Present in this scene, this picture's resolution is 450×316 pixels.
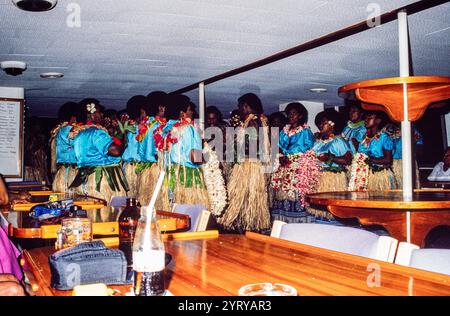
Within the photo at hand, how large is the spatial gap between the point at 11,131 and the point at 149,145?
255 cm

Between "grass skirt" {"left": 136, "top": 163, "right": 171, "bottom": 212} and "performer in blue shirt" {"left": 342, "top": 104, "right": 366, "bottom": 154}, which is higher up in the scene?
"performer in blue shirt" {"left": 342, "top": 104, "right": 366, "bottom": 154}

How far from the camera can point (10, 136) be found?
22.0ft

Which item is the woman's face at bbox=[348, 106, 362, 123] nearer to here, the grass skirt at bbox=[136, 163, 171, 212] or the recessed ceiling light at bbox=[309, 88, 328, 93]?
the recessed ceiling light at bbox=[309, 88, 328, 93]

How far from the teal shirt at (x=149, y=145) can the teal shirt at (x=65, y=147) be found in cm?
96

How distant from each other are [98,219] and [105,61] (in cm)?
307

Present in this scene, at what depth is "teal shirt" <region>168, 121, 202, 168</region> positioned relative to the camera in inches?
203

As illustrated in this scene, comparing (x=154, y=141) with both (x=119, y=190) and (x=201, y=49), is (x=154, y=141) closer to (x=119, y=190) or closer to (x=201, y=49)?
(x=119, y=190)

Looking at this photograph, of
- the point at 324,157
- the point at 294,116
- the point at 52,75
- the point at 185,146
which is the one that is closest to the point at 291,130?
the point at 294,116

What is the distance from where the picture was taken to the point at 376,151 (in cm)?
620

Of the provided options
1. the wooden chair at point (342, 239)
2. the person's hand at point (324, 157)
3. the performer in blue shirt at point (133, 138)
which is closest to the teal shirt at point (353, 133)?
the person's hand at point (324, 157)

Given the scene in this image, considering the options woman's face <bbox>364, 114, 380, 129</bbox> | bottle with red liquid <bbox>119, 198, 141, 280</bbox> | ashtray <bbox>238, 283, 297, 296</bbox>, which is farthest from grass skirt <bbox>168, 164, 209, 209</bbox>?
ashtray <bbox>238, 283, 297, 296</bbox>

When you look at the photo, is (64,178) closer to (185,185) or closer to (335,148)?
(185,185)

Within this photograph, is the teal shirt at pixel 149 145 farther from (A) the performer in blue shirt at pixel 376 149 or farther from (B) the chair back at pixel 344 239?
(B) the chair back at pixel 344 239

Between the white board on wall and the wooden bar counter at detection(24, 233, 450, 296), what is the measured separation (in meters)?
5.93
